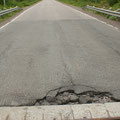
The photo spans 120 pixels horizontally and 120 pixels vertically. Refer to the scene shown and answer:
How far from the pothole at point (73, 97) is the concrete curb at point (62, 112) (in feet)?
0.78

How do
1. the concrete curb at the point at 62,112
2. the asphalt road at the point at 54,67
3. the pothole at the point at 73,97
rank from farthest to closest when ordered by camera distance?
1. the asphalt road at the point at 54,67
2. the pothole at the point at 73,97
3. the concrete curb at the point at 62,112

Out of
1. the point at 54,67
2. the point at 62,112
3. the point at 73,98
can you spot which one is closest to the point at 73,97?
the point at 73,98

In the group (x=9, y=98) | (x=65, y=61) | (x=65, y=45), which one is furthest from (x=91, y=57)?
(x=9, y=98)

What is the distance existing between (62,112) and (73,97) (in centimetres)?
58

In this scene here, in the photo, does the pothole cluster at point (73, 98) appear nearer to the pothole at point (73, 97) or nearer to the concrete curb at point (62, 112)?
the pothole at point (73, 97)

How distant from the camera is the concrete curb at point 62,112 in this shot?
2.43 m

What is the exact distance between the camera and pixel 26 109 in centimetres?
261

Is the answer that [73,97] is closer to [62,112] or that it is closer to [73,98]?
[73,98]

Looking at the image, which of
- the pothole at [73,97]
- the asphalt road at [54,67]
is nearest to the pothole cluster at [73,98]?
the pothole at [73,97]

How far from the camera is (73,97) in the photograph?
3.05 m

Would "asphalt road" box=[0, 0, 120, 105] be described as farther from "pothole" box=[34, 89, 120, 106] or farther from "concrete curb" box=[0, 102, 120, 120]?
"concrete curb" box=[0, 102, 120, 120]

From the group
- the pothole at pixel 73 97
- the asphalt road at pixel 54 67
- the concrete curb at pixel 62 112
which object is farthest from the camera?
the asphalt road at pixel 54 67

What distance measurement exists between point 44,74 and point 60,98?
96cm

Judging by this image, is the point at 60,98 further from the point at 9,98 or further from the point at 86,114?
the point at 9,98
